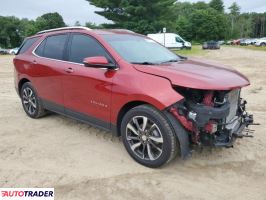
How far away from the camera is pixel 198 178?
4.07 metres

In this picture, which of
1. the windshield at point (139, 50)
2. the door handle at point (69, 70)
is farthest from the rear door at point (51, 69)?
the windshield at point (139, 50)

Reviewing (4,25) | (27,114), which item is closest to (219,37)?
(4,25)

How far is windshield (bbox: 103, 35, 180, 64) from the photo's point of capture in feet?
15.5

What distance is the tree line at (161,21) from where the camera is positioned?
138ft

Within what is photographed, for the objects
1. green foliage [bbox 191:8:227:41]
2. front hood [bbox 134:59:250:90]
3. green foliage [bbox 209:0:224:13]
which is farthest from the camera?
green foliage [bbox 209:0:224:13]

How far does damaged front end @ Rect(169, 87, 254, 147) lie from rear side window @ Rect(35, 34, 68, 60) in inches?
98.6

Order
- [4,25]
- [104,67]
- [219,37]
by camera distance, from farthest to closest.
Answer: [219,37] → [4,25] → [104,67]

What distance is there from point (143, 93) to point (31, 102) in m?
3.25

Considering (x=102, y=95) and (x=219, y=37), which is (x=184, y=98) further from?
(x=219, y=37)

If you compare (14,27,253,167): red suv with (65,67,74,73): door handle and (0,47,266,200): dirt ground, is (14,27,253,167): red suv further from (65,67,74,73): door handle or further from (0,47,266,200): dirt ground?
(0,47,266,200): dirt ground

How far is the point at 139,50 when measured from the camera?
5043 millimetres

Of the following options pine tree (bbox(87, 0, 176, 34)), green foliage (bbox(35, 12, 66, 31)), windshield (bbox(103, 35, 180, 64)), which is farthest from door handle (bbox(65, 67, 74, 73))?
green foliage (bbox(35, 12, 66, 31))

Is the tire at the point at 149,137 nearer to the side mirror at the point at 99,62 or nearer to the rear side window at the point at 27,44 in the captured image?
the side mirror at the point at 99,62

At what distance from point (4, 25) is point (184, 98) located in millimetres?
84818
